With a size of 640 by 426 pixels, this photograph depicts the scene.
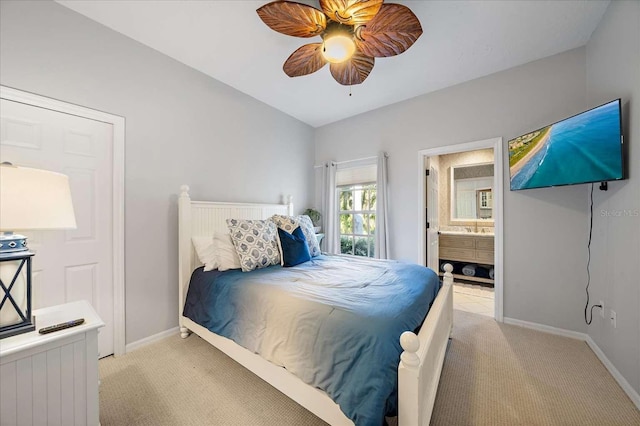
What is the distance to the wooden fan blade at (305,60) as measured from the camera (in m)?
1.86

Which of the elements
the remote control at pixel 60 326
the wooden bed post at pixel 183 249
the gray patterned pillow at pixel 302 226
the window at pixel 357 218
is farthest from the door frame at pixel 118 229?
the window at pixel 357 218

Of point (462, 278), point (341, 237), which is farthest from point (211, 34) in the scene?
point (462, 278)

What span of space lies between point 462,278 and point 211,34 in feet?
16.3

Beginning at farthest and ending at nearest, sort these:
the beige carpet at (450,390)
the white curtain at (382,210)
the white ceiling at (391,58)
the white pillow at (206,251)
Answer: the white curtain at (382,210)
the white pillow at (206,251)
the white ceiling at (391,58)
the beige carpet at (450,390)

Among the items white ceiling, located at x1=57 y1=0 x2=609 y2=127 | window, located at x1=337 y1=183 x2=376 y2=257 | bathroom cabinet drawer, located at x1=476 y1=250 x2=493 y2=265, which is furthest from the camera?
bathroom cabinet drawer, located at x1=476 y1=250 x2=493 y2=265

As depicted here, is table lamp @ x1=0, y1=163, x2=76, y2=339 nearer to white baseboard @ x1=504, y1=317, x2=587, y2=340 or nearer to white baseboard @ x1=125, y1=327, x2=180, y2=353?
white baseboard @ x1=125, y1=327, x2=180, y2=353

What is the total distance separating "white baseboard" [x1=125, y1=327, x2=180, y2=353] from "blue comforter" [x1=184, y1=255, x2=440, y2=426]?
32cm

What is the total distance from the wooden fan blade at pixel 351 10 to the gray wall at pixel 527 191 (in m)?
1.96

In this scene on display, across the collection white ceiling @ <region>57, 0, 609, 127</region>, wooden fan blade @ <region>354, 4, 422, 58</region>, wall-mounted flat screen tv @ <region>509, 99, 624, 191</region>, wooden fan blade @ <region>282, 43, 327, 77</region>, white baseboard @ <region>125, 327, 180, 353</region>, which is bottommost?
white baseboard @ <region>125, 327, 180, 353</region>

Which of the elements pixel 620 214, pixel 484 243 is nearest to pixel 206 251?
pixel 620 214

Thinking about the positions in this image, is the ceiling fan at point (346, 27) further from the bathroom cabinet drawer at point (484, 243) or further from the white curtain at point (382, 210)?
the bathroom cabinet drawer at point (484, 243)

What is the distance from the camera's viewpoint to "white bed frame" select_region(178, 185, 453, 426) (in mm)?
1011

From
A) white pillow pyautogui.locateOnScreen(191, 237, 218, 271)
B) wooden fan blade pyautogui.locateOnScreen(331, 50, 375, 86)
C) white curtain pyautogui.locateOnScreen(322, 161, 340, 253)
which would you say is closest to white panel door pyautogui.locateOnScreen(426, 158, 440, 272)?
white curtain pyautogui.locateOnScreen(322, 161, 340, 253)

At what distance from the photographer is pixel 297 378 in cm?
134
